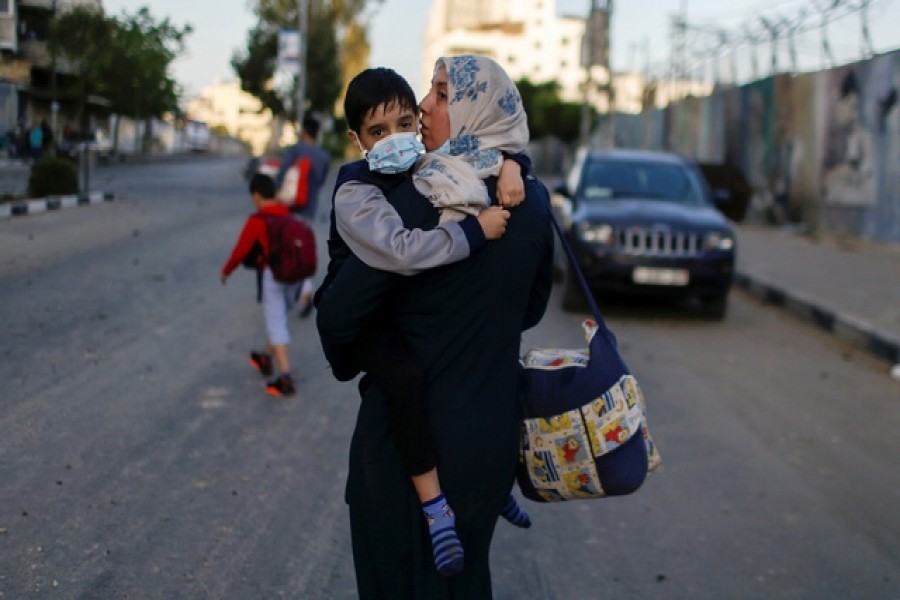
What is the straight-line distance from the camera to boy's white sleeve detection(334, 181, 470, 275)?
2250 mm

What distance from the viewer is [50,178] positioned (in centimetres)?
2158

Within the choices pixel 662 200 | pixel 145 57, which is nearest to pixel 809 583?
pixel 662 200

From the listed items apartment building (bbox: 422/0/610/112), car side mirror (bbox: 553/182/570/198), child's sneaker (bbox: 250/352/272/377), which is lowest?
child's sneaker (bbox: 250/352/272/377)

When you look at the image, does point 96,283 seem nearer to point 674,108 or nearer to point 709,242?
point 709,242

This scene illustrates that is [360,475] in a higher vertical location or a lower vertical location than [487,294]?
lower

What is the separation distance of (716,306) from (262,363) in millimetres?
5688

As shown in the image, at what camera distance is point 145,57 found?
47344 millimetres

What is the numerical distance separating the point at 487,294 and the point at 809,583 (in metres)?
2.54

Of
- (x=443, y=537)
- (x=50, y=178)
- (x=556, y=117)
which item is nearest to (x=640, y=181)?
(x=443, y=537)

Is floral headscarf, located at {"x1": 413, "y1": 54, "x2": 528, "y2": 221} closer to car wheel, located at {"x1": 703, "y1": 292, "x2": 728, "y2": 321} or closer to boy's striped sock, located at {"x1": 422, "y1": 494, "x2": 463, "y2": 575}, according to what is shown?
boy's striped sock, located at {"x1": 422, "y1": 494, "x2": 463, "y2": 575}

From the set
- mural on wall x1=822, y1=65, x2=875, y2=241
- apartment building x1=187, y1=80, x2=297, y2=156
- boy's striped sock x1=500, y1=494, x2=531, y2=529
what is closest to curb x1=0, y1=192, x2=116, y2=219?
mural on wall x1=822, y1=65, x2=875, y2=241

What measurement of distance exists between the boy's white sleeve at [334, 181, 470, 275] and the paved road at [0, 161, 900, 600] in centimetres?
203

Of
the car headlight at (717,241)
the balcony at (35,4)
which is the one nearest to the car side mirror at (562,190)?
the car headlight at (717,241)

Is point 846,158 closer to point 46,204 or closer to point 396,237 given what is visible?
point 46,204
